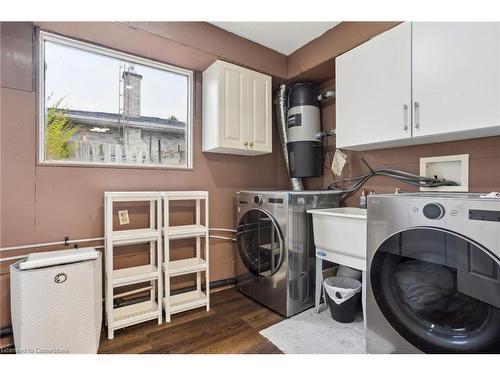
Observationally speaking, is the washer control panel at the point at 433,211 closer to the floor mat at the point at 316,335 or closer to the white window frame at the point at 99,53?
the floor mat at the point at 316,335

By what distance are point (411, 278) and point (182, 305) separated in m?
1.59

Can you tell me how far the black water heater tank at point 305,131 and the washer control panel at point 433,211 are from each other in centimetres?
136

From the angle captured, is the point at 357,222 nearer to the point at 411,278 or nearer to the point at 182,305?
the point at 411,278

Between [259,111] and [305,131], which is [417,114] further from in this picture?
[259,111]

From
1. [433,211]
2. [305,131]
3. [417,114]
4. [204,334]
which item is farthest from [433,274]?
[305,131]

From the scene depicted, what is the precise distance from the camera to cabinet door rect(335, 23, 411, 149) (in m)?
1.55

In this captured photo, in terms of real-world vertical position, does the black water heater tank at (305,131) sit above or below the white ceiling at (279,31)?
below

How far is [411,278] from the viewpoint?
3.90 ft

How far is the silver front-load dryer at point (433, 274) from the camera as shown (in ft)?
3.19

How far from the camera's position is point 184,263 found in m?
2.05

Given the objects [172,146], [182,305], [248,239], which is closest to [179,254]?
[182,305]

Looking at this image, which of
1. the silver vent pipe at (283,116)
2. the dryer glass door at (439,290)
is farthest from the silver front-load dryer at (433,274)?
the silver vent pipe at (283,116)

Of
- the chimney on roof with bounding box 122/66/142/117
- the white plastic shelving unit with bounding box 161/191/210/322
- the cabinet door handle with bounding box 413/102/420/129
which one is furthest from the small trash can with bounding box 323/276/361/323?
the chimney on roof with bounding box 122/66/142/117

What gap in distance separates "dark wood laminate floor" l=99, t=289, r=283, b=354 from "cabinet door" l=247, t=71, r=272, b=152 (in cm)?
144
